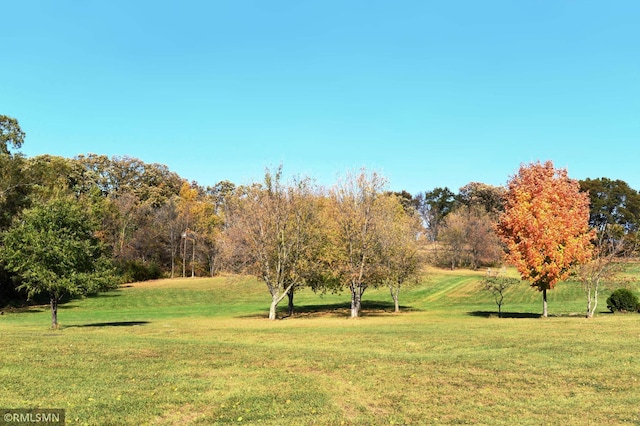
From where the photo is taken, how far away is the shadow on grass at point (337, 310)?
134 feet

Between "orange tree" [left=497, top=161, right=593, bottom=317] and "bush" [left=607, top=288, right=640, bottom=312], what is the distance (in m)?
5.52

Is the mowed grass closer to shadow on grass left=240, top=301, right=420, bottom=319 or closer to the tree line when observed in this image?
the tree line

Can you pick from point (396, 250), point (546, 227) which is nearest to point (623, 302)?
point (546, 227)

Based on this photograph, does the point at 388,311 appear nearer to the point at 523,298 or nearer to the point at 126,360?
the point at 523,298

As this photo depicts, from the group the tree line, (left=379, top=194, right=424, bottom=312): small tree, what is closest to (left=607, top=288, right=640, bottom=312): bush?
the tree line

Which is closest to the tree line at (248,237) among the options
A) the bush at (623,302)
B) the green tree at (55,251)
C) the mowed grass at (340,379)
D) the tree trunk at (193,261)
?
the green tree at (55,251)

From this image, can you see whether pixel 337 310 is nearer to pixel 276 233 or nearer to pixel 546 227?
pixel 276 233

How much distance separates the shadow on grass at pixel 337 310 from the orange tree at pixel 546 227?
13.9 metres

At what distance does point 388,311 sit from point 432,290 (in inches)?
770

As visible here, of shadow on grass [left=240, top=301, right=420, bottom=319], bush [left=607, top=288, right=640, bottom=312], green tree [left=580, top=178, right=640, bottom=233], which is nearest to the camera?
bush [left=607, top=288, right=640, bottom=312]

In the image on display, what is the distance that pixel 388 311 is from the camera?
44625mm

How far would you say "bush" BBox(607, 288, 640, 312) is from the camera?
34.1m

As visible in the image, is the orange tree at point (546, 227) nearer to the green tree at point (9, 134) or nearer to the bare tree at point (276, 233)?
the bare tree at point (276, 233)

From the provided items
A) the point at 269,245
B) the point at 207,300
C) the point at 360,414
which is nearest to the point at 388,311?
the point at 269,245
